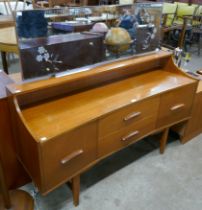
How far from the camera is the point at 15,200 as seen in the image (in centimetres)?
148

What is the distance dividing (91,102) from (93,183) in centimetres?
63

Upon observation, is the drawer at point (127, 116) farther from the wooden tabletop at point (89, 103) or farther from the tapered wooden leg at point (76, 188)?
the tapered wooden leg at point (76, 188)

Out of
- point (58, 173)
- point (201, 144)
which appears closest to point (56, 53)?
point (58, 173)

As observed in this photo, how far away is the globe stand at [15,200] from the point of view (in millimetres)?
1376

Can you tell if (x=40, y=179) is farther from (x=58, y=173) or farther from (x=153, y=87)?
(x=153, y=87)

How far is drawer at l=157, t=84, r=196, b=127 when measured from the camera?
164 cm

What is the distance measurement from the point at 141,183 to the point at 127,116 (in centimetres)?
57

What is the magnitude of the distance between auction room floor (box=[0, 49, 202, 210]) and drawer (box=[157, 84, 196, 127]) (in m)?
0.35

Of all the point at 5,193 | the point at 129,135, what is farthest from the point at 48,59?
the point at 5,193

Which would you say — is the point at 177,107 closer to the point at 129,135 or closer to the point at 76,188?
the point at 129,135

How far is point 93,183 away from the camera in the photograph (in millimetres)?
1676

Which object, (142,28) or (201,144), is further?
(201,144)

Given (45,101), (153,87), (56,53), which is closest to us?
(56,53)

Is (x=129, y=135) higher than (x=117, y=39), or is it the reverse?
(x=117, y=39)
